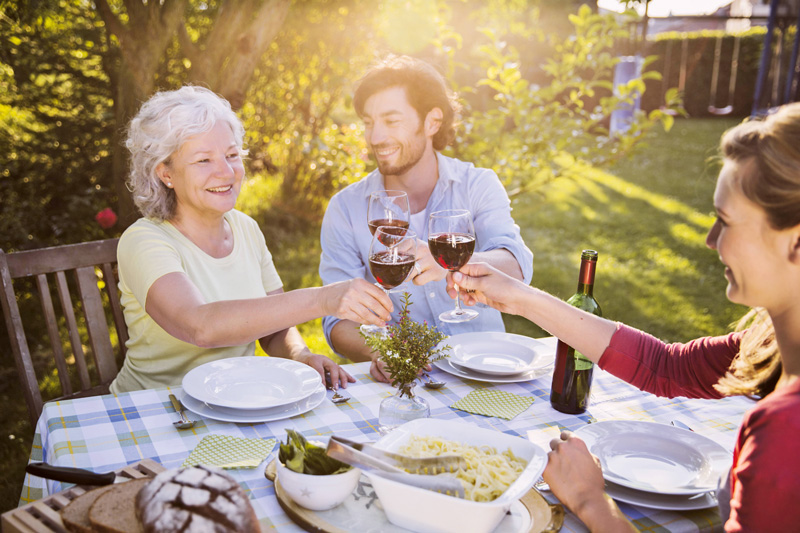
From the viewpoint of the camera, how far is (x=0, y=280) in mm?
2236

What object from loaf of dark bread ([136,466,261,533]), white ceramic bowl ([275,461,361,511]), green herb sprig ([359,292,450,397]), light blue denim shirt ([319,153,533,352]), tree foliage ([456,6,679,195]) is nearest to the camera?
loaf of dark bread ([136,466,261,533])

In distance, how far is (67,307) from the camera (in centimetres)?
246

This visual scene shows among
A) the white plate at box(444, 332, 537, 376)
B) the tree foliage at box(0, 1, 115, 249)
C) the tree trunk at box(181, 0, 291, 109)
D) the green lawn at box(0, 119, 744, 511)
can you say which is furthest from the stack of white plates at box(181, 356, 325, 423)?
the tree foliage at box(0, 1, 115, 249)

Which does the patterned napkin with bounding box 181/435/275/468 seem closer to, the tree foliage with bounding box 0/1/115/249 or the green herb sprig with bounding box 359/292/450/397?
the green herb sprig with bounding box 359/292/450/397

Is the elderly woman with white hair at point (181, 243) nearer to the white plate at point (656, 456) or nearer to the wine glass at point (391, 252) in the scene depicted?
the wine glass at point (391, 252)

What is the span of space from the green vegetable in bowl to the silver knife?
0.34 m

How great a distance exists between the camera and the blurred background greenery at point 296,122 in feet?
13.3

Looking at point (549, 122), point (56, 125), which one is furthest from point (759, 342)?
point (56, 125)

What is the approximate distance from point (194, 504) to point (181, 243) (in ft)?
5.35

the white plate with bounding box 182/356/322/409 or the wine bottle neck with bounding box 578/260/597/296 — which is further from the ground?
the wine bottle neck with bounding box 578/260/597/296

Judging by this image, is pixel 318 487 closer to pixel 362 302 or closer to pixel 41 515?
pixel 41 515

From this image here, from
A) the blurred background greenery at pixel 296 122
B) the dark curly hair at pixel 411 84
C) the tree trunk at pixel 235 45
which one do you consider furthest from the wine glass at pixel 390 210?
the tree trunk at pixel 235 45

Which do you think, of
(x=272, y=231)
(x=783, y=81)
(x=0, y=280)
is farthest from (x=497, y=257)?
(x=783, y=81)

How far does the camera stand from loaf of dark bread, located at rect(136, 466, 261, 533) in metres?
1.04
